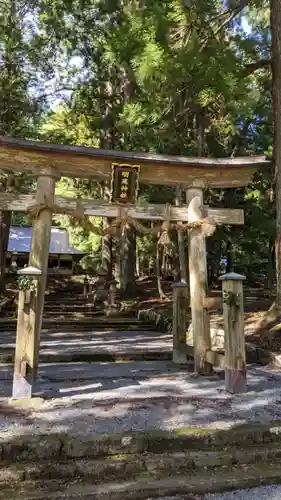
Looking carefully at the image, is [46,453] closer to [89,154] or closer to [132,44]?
[89,154]

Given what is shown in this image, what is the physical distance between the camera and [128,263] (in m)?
15.5

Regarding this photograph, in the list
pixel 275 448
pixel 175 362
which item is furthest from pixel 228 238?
pixel 275 448

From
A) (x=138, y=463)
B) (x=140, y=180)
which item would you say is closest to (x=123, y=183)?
(x=140, y=180)

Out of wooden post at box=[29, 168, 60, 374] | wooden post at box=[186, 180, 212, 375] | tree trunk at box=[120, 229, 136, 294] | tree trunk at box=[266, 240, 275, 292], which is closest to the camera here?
wooden post at box=[29, 168, 60, 374]

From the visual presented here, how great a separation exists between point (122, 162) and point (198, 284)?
208 cm

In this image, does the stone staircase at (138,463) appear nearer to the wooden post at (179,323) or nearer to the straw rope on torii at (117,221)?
the straw rope on torii at (117,221)

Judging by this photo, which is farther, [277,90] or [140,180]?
[277,90]

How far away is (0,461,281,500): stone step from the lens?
2381 mm

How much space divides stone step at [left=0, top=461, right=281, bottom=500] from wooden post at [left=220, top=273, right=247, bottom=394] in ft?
5.78

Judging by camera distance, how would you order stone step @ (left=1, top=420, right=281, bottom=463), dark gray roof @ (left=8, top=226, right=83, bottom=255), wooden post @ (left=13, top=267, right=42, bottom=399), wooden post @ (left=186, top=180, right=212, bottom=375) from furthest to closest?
dark gray roof @ (left=8, top=226, right=83, bottom=255) → wooden post @ (left=186, top=180, right=212, bottom=375) → wooden post @ (left=13, top=267, right=42, bottom=399) → stone step @ (left=1, top=420, right=281, bottom=463)

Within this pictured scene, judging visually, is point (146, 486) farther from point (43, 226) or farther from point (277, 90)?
point (277, 90)

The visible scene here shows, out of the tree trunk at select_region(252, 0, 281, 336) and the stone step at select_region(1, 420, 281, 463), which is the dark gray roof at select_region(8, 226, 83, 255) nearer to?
the tree trunk at select_region(252, 0, 281, 336)

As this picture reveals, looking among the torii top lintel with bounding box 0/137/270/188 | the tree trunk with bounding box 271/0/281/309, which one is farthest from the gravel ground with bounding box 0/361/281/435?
the tree trunk with bounding box 271/0/281/309

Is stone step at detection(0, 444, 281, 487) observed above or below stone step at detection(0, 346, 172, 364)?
above
